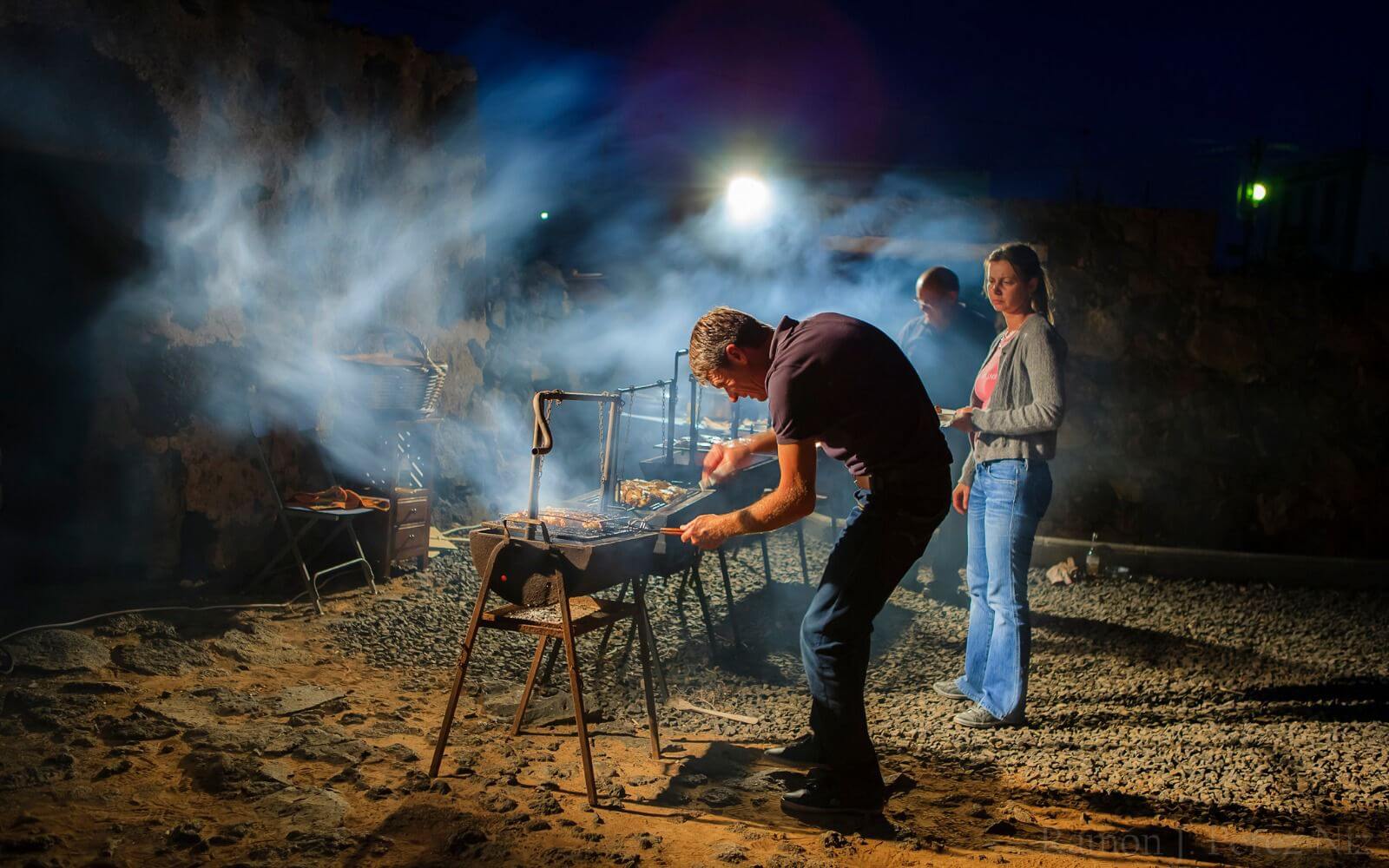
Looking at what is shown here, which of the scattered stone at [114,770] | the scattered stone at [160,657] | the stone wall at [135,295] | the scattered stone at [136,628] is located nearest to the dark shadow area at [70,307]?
the stone wall at [135,295]

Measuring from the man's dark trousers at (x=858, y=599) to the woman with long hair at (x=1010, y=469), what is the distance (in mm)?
956

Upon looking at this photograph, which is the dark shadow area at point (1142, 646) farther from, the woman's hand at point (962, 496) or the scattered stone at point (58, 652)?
the scattered stone at point (58, 652)

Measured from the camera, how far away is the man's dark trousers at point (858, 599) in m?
3.25

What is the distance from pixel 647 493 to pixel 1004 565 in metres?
1.89

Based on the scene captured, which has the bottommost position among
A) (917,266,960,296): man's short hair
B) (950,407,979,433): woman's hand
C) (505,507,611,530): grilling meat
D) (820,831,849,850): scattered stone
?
(820,831,849,850): scattered stone

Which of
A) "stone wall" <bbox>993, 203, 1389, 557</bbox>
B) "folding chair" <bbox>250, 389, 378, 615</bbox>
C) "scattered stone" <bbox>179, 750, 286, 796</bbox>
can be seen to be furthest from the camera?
"stone wall" <bbox>993, 203, 1389, 557</bbox>

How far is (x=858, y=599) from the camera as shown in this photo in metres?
3.23

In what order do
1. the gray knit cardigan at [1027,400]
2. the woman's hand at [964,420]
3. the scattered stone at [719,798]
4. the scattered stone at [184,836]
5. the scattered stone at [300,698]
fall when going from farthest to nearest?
the woman's hand at [964,420], the scattered stone at [300,698], the gray knit cardigan at [1027,400], the scattered stone at [719,798], the scattered stone at [184,836]

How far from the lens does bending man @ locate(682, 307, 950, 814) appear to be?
3158mm

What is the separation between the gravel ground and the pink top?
1.61 meters

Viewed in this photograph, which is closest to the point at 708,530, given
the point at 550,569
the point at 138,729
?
the point at 550,569

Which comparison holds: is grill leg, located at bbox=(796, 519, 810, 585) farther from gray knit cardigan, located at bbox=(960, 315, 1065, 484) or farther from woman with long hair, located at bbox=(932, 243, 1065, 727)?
gray knit cardigan, located at bbox=(960, 315, 1065, 484)

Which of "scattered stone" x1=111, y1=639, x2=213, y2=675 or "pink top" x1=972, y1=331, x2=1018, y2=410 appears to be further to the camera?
"scattered stone" x1=111, y1=639, x2=213, y2=675

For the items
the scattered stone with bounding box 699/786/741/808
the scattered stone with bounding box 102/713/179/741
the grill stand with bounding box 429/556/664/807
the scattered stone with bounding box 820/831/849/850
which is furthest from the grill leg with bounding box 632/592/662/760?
the scattered stone with bounding box 102/713/179/741
